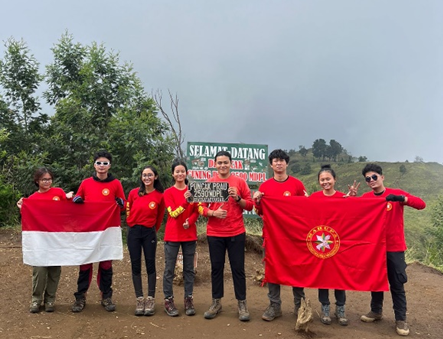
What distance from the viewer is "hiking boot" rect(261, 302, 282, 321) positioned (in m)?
4.41

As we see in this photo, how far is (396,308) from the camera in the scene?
4328 millimetres

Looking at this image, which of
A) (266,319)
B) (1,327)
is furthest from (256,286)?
(1,327)

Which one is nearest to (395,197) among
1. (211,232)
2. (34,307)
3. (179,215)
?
(211,232)

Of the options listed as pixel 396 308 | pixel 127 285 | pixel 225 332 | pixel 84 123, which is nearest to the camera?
pixel 225 332

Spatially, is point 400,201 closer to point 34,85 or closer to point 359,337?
point 359,337

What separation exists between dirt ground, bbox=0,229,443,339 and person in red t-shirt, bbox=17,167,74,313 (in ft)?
0.52

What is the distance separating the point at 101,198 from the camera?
4773 mm

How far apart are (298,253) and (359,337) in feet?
3.71

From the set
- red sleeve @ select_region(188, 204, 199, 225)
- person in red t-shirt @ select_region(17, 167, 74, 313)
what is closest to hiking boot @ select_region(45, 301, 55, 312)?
person in red t-shirt @ select_region(17, 167, 74, 313)

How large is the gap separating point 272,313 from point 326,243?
1.10 m

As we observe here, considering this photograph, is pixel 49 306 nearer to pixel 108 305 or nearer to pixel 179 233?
pixel 108 305

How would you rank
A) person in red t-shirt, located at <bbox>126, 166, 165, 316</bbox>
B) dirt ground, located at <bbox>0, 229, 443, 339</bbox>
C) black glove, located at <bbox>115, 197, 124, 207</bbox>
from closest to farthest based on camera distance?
dirt ground, located at <bbox>0, 229, 443, 339</bbox> → person in red t-shirt, located at <bbox>126, 166, 165, 316</bbox> → black glove, located at <bbox>115, 197, 124, 207</bbox>

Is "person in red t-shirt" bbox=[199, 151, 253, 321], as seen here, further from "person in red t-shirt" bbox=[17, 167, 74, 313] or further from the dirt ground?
"person in red t-shirt" bbox=[17, 167, 74, 313]

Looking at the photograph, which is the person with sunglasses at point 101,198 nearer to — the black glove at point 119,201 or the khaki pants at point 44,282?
the black glove at point 119,201
